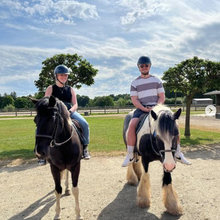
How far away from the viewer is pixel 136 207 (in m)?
4.18

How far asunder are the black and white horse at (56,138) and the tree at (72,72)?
6.54 meters

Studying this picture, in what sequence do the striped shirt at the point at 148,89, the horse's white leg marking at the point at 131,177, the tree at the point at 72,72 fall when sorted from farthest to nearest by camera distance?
the tree at the point at 72,72 < the horse's white leg marking at the point at 131,177 < the striped shirt at the point at 148,89

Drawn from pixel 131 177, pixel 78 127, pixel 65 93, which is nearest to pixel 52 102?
pixel 65 93

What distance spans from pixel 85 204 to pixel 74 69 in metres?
7.10

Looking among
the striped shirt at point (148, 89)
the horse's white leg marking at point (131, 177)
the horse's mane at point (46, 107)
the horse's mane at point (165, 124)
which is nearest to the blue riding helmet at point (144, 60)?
the striped shirt at point (148, 89)

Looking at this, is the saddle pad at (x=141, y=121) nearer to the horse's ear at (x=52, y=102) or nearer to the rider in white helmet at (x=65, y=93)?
the rider in white helmet at (x=65, y=93)

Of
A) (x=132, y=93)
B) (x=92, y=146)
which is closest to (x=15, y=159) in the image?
(x=92, y=146)

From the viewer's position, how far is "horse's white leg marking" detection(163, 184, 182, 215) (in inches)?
151

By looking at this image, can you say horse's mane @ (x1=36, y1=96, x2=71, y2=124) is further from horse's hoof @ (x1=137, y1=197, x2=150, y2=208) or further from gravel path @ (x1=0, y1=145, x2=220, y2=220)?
horse's hoof @ (x1=137, y1=197, x2=150, y2=208)

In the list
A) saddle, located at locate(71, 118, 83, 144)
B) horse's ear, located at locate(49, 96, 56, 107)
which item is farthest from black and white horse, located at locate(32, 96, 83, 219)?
saddle, located at locate(71, 118, 83, 144)

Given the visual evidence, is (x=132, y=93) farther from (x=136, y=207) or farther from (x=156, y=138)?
(x=136, y=207)

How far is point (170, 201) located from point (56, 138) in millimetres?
2622

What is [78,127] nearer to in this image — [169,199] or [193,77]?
[169,199]

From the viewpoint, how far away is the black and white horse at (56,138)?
9.26 ft
